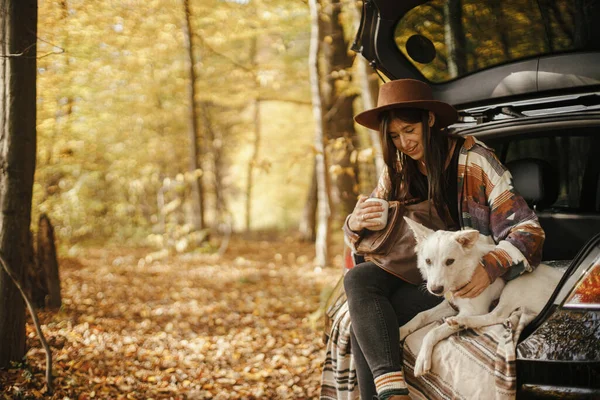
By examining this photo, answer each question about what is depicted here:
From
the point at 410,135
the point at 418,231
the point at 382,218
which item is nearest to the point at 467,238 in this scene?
the point at 418,231

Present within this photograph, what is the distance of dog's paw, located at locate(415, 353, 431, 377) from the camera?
2131 millimetres

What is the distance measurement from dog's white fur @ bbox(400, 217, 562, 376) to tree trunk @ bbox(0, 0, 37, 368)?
8.93 feet

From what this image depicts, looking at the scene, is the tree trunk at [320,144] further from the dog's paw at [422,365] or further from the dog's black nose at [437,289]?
the dog's paw at [422,365]

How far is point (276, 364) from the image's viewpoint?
4434mm

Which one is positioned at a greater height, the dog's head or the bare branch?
the dog's head

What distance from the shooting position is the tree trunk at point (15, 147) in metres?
3.45

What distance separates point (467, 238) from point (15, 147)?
3.01 metres

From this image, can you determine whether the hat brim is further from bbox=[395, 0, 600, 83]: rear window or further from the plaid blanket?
the plaid blanket

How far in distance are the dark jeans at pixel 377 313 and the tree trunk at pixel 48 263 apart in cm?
398

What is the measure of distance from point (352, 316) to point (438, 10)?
73.1 inches

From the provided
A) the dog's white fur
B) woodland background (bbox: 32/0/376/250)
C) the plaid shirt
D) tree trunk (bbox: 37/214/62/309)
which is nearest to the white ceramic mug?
the plaid shirt

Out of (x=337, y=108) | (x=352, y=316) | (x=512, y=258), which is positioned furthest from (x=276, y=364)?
(x=337, y=108)

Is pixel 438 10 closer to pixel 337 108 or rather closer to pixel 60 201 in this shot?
pixel 337 108

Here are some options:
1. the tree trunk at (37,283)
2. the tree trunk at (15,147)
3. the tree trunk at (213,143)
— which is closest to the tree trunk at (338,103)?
the tree trunk at (37,283)
